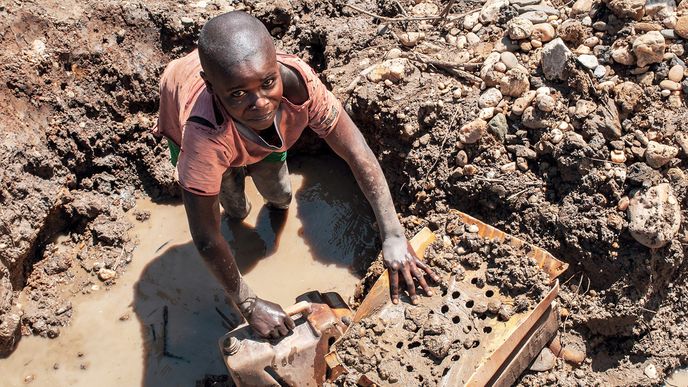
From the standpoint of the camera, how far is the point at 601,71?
311 cm

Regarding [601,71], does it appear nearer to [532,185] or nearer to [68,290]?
[532,185]

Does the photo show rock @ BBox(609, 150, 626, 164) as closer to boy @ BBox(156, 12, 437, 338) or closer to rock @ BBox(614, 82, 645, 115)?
rock @ BBox(614, 82, 645, 115)

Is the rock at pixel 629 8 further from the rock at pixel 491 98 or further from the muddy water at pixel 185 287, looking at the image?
the muddy water at pixel 185 287

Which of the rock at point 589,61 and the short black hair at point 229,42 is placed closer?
the short black hair at point 229,42

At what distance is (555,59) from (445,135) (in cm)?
63

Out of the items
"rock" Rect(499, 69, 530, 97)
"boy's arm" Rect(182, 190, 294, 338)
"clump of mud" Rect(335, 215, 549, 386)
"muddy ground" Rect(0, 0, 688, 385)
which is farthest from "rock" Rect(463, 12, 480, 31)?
"boy's arm" Rect(182, 190, 294, 338)

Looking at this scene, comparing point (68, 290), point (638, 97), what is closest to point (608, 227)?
point (638, 97)

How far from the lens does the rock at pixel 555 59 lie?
3.11 m

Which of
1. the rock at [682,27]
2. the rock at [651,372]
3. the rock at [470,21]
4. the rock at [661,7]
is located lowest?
the rock at [651,372]

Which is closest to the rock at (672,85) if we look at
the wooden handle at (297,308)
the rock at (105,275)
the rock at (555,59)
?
the rock at (555,59)

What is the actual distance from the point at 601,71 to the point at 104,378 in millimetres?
2802

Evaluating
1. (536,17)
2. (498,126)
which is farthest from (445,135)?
(536,17)

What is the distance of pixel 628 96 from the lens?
9.99 feet

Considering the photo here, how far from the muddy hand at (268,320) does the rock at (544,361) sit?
114 centimetres
